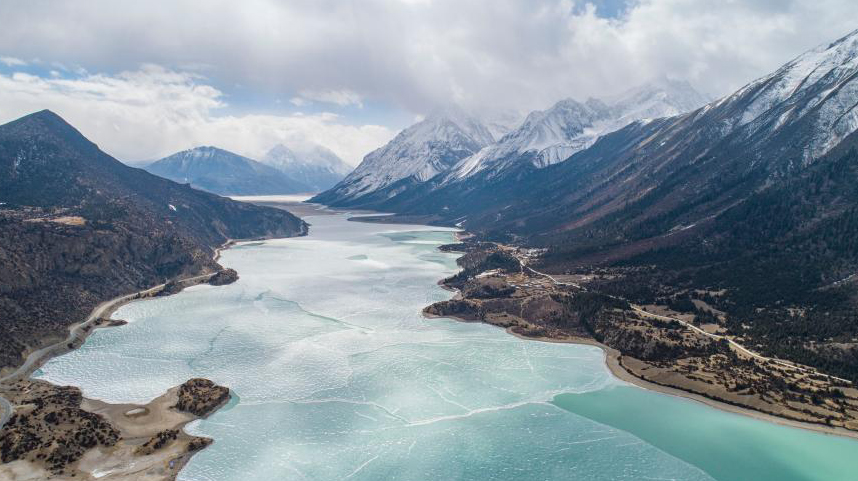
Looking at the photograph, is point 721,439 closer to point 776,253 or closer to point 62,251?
point 776,253

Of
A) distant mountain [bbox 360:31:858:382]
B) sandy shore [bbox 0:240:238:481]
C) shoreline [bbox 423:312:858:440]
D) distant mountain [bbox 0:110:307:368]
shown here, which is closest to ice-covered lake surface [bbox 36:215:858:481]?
shoreline [bbox 423:312:858:440]

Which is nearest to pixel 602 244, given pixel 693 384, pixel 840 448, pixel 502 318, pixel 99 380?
pixel 502 318

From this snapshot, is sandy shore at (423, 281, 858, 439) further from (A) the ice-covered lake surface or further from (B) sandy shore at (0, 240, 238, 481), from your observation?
(B) sandy shore at (0, 240, 238, 481)

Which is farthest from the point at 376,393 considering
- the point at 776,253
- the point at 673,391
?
the point at 776,253

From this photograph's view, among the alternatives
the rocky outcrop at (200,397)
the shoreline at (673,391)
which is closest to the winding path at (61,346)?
the rocky outcrop at (200,397)

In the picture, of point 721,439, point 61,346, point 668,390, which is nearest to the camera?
point 721,439

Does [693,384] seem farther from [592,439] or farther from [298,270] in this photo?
[298,270]

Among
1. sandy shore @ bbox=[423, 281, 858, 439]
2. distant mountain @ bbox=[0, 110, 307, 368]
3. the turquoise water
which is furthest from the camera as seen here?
distant mountain @ bbox=[0, 110, 307, 368]

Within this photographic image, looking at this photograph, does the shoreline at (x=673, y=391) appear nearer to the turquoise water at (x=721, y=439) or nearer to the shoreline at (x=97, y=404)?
the turquoise water at (x=721, y=439)
